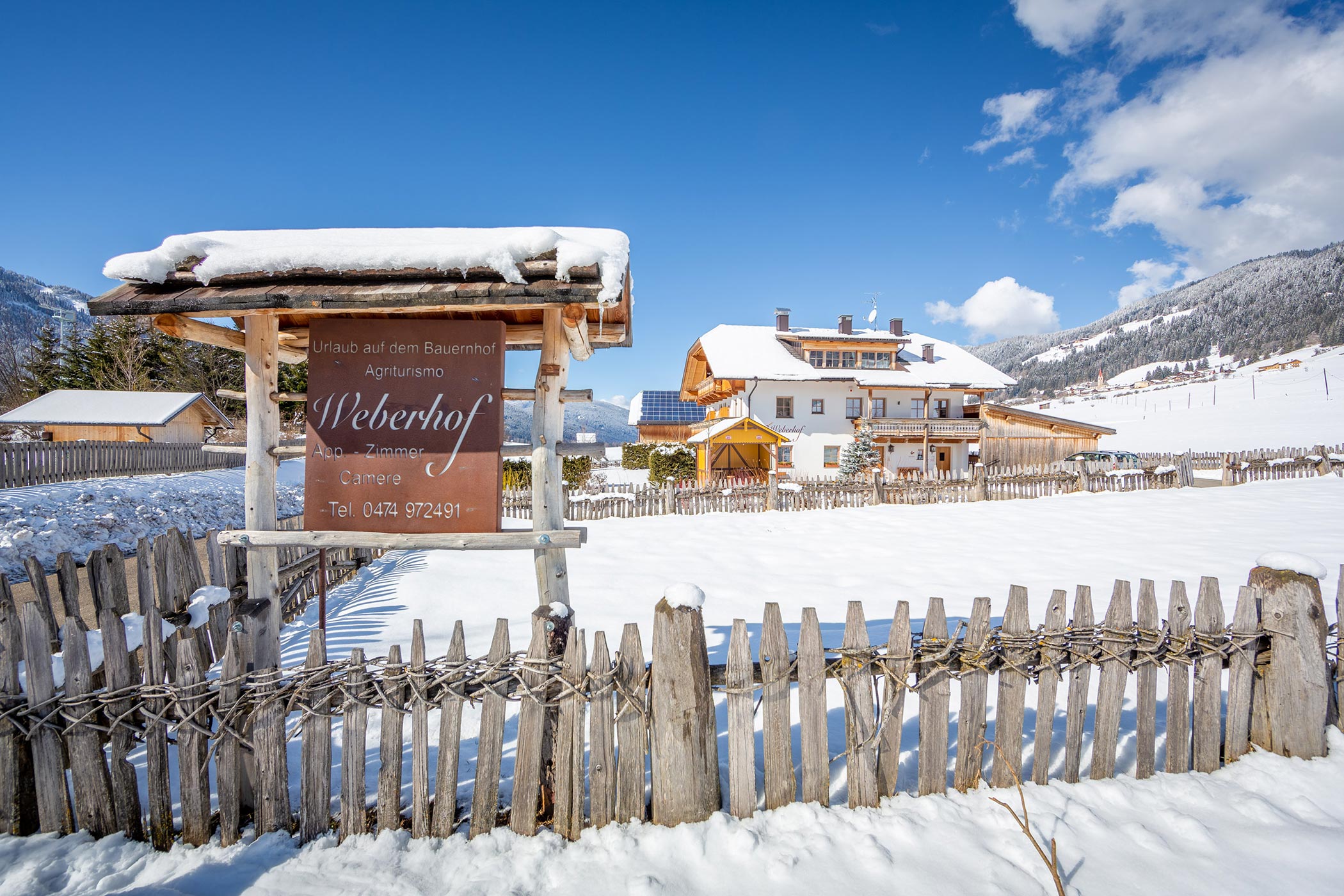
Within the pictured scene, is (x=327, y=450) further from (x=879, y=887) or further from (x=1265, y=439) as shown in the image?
(x=1265, y=439)

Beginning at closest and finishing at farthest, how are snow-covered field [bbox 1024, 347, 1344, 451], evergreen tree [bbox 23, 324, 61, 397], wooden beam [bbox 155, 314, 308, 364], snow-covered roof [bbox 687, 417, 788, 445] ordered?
wooden beam [bbox 155, 314, 308, 364] < snow-covered roof [bbox 687, 417, 788, 445] < evergreen tree [bbox 23, 324, 61, 397] < snow-covered field [bbox 1024, 347, 1344, 451]

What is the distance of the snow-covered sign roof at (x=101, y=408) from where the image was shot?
25034 millimetres

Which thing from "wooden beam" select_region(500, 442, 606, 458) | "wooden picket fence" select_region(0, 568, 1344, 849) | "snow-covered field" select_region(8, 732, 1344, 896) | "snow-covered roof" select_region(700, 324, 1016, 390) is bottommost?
"snow-covered field" select_region(8, 732, 1344, 896)

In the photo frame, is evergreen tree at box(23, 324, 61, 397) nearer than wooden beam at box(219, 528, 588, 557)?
No

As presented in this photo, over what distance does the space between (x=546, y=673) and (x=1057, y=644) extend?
2.73 meters

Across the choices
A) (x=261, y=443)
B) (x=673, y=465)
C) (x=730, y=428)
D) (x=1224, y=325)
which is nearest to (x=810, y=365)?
(x=730, y=428)

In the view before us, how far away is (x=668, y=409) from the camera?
47.6 m

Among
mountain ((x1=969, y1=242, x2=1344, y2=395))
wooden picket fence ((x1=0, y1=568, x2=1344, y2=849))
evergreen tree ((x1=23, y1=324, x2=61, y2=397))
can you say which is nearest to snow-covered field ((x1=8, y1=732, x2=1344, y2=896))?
wooden picket fence ((x1=0, y1=568, x2=1344, y2=849))

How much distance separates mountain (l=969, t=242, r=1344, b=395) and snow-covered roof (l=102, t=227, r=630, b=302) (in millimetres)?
110401

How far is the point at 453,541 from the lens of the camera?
3074mm

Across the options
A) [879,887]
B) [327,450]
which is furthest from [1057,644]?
[327,450]

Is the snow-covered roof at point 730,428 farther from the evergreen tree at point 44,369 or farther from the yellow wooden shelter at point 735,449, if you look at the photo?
the evergreen tree at point 44,369

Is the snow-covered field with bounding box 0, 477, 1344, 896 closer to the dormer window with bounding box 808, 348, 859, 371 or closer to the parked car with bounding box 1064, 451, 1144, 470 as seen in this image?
the parked car with bounding box 1064, 451, 1144, 470

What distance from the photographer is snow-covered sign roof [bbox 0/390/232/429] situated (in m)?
25.0
